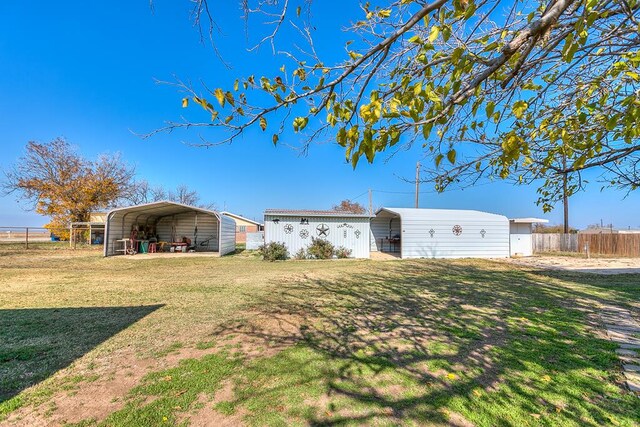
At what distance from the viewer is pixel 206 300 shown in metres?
6.00

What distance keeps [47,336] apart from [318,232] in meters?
12.5

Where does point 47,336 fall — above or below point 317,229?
below

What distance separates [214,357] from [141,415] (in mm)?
1055

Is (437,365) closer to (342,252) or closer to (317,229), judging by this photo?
(342,252)

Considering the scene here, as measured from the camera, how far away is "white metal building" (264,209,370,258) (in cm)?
1553

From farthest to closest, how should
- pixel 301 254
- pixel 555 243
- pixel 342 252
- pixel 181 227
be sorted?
pixel 181 227 → pixel 555 243 → pixel 342 252 → pixel 301 254

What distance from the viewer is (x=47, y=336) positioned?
3859 mm

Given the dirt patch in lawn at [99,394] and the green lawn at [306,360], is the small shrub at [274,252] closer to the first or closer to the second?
the green lawn at [306,360]

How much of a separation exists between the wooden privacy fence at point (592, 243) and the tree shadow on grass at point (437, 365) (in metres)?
17.5

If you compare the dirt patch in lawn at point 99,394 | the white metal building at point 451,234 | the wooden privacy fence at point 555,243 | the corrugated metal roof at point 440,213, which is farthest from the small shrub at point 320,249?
the wooden privacy fence at point 555,243

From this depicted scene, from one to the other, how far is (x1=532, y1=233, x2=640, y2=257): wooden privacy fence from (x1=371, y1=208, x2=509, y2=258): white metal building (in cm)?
482

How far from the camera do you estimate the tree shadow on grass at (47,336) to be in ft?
9.40

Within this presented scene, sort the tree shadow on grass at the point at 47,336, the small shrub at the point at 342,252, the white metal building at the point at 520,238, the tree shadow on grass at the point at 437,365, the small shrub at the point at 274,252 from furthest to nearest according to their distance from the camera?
the white metal building at the point at 520,238 → the small shrub at the point at 342,252 → the small shrub at the point at 274,252 → the tree shadow on grass at the point at 47,336 → the tree shadow on grass at the point at 437,365

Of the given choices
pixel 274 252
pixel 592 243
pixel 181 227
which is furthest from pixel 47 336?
pixel 592 243
